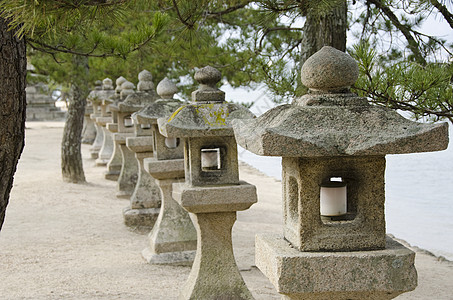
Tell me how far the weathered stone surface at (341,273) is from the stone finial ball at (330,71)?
0.65 m

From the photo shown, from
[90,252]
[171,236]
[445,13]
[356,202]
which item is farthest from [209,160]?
[90,252]

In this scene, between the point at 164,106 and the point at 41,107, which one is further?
the point at 41,107

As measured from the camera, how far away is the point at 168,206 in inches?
210

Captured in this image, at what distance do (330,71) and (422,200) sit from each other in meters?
8.47

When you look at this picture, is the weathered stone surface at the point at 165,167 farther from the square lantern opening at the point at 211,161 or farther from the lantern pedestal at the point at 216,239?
the lantern pedestal at the point at 216,239

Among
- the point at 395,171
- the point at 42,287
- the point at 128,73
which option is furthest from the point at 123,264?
the point at 395,171

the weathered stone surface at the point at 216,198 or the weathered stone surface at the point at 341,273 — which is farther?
the weathered stone surface at the point at 216,198

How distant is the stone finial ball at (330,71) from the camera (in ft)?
7.10

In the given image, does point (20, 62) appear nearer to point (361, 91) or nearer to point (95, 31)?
point (95, 31)

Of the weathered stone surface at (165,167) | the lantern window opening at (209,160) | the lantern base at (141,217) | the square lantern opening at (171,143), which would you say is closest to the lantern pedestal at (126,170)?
the lantern base at (141,217)

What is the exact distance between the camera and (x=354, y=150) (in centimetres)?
204

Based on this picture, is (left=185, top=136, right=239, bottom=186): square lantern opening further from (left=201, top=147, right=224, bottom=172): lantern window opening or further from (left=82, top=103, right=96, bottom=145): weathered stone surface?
(left=82, top=103, right=96, bottom=145): weathered stone surface

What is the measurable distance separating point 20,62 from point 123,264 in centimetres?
267

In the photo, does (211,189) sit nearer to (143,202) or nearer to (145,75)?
(143,202)
